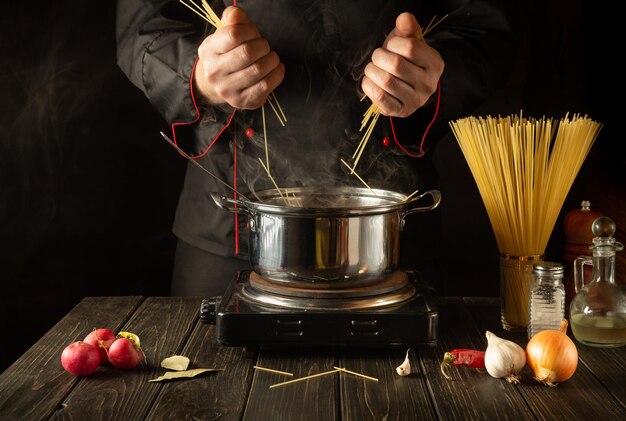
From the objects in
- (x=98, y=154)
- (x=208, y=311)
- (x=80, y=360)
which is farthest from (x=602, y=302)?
(x=98, y=154)

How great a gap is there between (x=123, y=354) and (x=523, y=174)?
87 centimetres

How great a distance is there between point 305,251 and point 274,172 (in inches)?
25.7

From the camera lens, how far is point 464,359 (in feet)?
4.95

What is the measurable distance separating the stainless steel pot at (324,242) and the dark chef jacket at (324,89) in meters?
0.55

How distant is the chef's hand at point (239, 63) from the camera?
5.98ft

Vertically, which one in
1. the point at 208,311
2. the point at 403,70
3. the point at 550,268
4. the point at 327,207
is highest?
the point at 403,70

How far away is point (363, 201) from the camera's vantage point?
5.80ft

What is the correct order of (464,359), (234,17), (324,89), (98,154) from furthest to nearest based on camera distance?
(98,154), (324,89), (234,17), (464,359)

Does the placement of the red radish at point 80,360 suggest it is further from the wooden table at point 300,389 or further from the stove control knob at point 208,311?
the stove control knob at point 208,311

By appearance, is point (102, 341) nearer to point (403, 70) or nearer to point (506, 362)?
point (506, 362)

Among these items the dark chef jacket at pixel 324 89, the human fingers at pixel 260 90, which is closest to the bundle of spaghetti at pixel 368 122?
the dark chef jacket at pixel 324 89

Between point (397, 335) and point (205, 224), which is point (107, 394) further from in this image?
point (205, 224)

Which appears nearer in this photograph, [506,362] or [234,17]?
[506,362]

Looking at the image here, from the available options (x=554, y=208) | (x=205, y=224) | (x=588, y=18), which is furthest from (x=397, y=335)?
(x=588, y=18)
